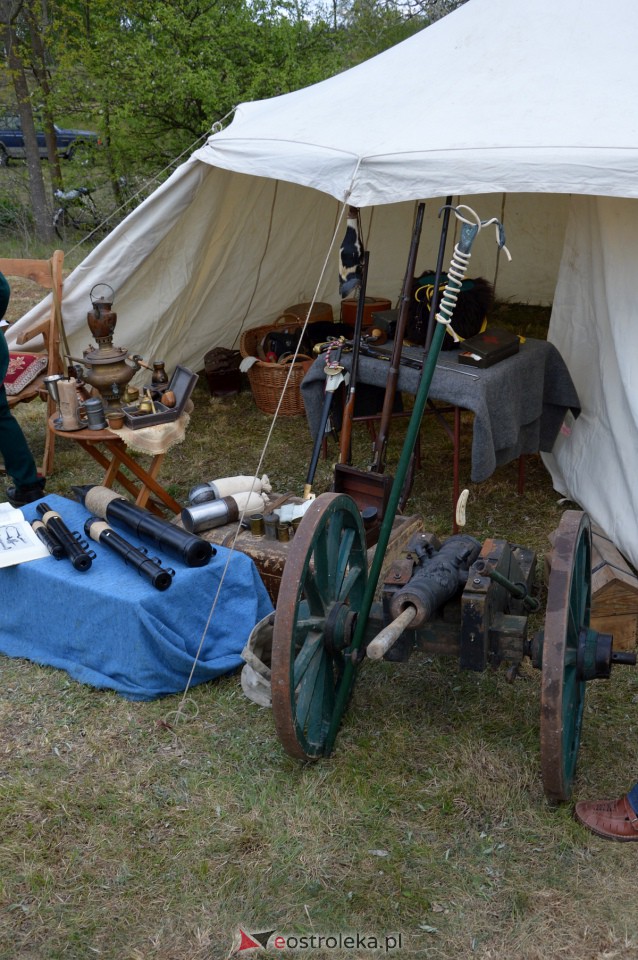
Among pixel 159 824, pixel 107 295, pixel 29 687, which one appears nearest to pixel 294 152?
pixel 107 295

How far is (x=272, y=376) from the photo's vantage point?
4.98 meters

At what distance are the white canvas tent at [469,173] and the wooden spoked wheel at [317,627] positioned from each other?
42.3 inches

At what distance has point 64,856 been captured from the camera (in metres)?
2.15

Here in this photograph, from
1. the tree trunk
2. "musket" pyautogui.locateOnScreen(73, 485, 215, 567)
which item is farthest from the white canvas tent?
the tree trunk

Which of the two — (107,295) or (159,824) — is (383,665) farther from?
(107,295)

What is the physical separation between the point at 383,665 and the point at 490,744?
0.51 metres

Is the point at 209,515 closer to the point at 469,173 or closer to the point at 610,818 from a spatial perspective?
the point at 469,173

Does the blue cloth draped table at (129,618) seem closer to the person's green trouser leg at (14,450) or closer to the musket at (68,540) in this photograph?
the musket at (68,540)

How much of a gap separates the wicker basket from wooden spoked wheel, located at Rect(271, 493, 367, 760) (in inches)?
101

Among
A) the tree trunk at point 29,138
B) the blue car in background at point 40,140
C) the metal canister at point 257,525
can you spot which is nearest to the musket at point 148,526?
the metal canister at point 257,525

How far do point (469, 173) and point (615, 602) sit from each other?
1565 millimetres

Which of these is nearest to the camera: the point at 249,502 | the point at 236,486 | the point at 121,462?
the point at 249,502

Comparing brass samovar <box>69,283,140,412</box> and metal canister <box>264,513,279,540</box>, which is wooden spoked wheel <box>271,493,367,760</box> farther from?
brass samovar <box>69,283,140,412</box>

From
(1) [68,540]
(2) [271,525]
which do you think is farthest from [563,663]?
(1) [68,540]
